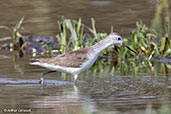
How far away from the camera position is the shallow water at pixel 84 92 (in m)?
7.05

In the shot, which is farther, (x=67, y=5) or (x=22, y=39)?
(x=67, y=5)

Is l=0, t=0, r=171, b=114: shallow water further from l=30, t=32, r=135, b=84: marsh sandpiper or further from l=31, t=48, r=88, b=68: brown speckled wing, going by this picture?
l=31, t=48, r=88, b=68: brown speckled wing

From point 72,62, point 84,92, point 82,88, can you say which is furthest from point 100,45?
point 84,92

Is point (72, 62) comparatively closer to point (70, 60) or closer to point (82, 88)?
point (70, 60)

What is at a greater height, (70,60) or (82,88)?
(70,60)

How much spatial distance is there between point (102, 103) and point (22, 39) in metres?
6.41

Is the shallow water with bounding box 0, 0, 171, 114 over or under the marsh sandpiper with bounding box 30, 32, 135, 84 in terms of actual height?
under

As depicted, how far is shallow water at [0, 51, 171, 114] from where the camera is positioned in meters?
7.05

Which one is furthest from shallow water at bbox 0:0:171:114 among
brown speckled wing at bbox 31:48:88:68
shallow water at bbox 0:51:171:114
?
brown speckled wing at bbox 31:48:88:68

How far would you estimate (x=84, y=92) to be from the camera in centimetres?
833

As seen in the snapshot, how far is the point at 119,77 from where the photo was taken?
957 centimetres

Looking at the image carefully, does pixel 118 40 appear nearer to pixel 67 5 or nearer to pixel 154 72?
pixel 154 72

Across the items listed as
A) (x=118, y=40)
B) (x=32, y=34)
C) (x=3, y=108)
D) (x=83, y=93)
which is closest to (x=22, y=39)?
(x=32, y=34)

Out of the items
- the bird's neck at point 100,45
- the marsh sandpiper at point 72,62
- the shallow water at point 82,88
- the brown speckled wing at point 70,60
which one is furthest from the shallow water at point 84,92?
the bird's neck at point 100,45
